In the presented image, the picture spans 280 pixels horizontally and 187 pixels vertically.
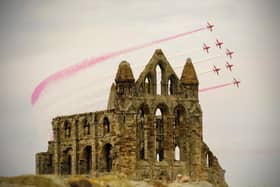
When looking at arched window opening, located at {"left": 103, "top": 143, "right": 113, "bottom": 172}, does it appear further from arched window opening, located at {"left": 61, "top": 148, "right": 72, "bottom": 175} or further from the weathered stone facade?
arched window opening, located at {"left": 61, "top": 148, "right": 72, "bottom": 175}

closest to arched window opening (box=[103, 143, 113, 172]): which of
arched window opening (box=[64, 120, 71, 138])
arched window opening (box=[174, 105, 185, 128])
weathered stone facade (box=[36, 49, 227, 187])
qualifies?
weathered stone facade (box=[36, 49, 227, 187])

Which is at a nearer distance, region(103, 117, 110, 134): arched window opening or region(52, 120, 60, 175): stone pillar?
region(103, 117, 110, 134): arched window opening

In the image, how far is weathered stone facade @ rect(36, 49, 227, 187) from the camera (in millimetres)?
118375

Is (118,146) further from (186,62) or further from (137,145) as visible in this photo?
(186,62)

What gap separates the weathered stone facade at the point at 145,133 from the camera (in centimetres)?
11838

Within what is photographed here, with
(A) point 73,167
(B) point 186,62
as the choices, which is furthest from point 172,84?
(A) point 73,167

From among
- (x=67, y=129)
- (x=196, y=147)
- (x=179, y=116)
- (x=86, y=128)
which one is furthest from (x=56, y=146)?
(x=196, y=147)

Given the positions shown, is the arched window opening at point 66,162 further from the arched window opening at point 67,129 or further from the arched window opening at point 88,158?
the arched window opening at point 88,158

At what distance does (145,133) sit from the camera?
4759 inches

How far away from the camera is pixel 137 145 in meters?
120

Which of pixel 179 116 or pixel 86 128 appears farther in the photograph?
pixel 179 116

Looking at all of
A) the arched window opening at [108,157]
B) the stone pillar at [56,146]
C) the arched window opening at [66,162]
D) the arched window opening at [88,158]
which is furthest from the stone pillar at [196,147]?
the stone pillar at [56,146]

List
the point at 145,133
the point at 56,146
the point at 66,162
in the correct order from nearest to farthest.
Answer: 1. the point at 145,133
2. the point at 66,162
3. the point at 56,146

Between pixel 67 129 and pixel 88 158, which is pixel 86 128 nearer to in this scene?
pixel 88 158
